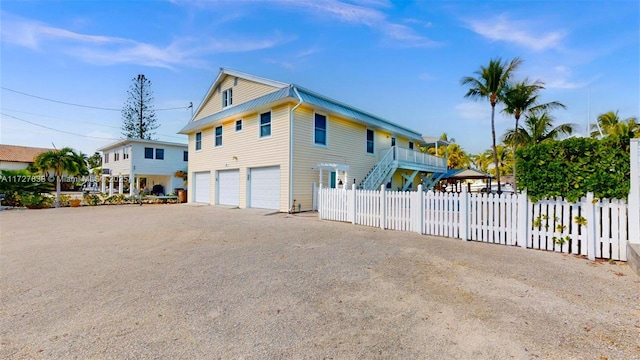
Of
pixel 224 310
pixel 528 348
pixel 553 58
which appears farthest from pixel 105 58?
pixel 553 58

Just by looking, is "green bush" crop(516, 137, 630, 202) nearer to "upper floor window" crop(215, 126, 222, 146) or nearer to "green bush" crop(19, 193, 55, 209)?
"upper floor window" crop(215, 126, 222, 146)

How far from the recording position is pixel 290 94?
1238cm

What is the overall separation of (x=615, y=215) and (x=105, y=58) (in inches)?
834

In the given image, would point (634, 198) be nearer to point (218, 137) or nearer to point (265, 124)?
point (265, 124)

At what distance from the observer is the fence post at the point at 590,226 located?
5301 mm

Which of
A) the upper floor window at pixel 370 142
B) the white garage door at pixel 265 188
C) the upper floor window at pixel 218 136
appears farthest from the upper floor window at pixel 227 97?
the upper floor window at pixel 370 142

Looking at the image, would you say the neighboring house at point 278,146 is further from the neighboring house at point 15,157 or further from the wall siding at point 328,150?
the neighboring house at point 15,157

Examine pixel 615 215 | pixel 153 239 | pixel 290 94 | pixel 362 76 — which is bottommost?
pixel 153 239

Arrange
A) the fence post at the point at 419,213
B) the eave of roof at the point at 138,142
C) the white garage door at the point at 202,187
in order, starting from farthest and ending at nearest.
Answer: the eave of roof at the point at 138,142 < the white garage door at the point at 202,187 < the fence post at the point at 419,213

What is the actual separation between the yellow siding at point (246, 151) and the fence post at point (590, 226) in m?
10.3

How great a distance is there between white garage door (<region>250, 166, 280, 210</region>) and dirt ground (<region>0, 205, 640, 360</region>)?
24.4 feet

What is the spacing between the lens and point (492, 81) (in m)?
17.4

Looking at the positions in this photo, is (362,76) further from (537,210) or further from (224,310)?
(224,310)

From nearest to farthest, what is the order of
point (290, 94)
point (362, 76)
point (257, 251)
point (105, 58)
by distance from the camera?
1. point (257, 251)
2. point (290, 94)
3. point (105, 58)
4. point (362, 76)
